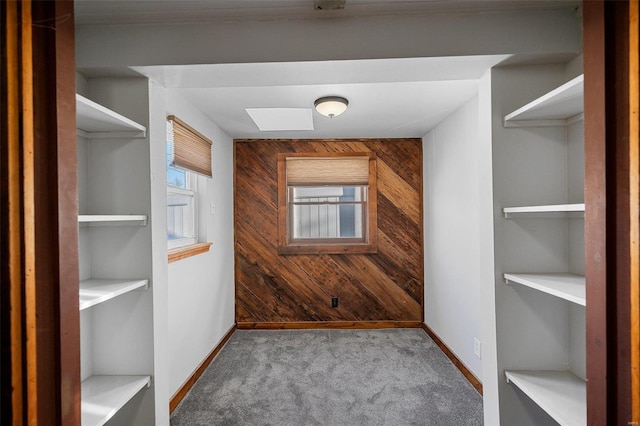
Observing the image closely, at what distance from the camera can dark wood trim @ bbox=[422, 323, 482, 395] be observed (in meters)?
2.47

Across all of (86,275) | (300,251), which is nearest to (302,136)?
(300,251)

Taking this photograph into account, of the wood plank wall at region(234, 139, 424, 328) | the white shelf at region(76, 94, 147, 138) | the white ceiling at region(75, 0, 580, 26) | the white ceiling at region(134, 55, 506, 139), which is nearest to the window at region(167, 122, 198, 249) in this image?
the white ceiling at region(134, 55, 506, 139)

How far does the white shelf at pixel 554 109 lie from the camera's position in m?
1.18

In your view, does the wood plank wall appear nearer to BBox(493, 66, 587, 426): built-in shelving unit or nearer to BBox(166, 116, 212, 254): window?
BBox(166, 116, 212, 254): window

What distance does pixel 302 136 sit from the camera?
3.62 metres

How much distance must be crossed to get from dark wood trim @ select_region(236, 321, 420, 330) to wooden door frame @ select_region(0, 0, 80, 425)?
2800mm

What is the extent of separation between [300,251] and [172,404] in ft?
6.43

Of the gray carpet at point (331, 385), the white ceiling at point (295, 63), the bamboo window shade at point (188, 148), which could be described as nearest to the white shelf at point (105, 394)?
the gray carpet at point (331, 385)

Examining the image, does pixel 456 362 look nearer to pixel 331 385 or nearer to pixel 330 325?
pixel 331 385

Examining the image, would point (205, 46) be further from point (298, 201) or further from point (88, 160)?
point (298, 201)

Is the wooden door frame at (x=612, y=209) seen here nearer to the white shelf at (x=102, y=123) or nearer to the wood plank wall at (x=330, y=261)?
the white shelf at (x=102, y=123)

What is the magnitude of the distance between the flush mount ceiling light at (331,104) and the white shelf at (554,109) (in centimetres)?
125

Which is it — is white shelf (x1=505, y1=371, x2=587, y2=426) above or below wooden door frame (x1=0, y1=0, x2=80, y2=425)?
below

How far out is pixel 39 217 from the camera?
0.88m
